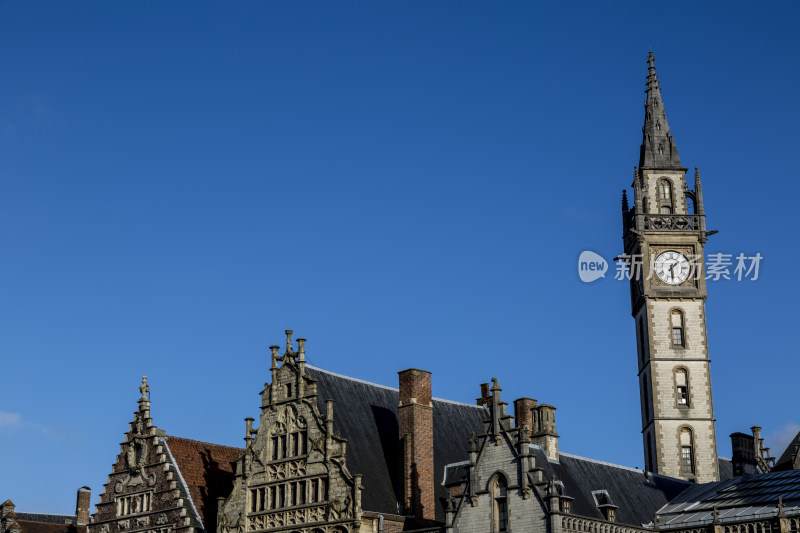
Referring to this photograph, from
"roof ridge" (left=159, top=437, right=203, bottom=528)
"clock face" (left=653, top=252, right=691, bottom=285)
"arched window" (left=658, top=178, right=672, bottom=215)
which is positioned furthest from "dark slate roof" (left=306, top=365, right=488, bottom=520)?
"arched window" (left=658, top=178, right=672, bottom=215)

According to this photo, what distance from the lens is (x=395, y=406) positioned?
54.7 metres

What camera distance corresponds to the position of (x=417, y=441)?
49812mm

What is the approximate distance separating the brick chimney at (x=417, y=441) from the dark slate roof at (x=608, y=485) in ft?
4.07

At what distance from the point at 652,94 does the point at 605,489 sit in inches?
1392

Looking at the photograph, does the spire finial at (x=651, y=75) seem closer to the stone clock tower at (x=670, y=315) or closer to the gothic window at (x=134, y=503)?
the stone clock tower at (x=670, y=315)

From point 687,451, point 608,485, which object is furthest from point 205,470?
point 687,451

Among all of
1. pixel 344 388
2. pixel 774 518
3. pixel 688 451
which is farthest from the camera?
pixel 688 451

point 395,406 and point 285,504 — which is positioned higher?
point 395,406

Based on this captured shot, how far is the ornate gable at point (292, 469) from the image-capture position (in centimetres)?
4659

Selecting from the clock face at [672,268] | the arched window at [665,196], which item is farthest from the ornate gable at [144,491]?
the arched window at [665,196]

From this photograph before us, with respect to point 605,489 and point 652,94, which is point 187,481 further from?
point 652,94

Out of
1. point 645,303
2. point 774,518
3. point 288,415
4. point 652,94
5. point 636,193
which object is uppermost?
point 652,94

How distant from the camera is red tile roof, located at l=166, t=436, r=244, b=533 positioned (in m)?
52.7

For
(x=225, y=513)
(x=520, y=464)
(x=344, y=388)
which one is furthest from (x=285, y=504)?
(x=520, y=464)
